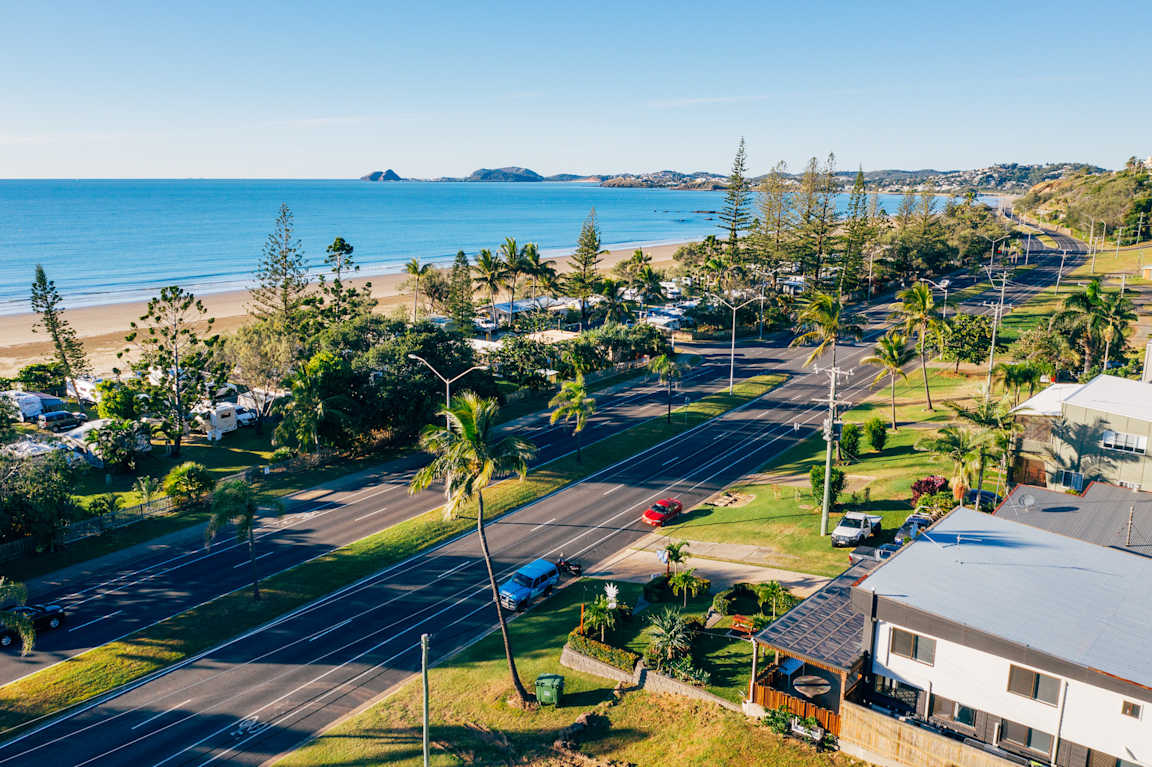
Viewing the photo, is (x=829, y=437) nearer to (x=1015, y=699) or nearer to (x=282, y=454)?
(x=1015, y=699)

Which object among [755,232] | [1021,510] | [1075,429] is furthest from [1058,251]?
[1021,510]

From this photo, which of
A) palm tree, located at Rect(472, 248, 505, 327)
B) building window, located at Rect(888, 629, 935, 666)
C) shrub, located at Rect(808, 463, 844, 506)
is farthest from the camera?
palm tree, located at Rect(472, 248, 505, 327)

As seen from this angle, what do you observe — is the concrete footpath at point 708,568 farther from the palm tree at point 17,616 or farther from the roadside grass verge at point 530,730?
the palm tree at point 17,616

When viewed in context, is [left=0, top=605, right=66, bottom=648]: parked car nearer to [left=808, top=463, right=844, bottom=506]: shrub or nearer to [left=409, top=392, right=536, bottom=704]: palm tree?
[left=409, top=392, right=536, bottom=704]: palm tree

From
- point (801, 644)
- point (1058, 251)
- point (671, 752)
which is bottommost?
point (671, 752)

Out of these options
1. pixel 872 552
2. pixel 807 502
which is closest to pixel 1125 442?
pixel 872 552

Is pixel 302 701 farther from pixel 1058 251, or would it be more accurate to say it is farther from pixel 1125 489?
pixel 1058 251

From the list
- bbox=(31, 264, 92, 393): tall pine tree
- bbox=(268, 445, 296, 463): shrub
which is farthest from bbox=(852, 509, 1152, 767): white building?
bbox=(31, 264, 92, 393): tall pine tree
